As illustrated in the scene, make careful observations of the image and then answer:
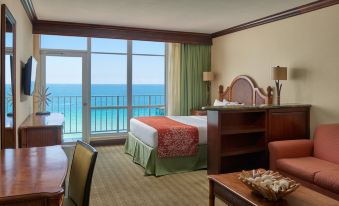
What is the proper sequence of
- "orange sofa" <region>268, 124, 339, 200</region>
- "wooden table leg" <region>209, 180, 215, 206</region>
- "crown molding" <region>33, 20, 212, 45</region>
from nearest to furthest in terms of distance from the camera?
"wooden table leg" <region>209, 180, 215, 206</region> < "orange sofa" <region>268, 124, 339, 200</region> < "crown molding" <region>33, 20, 212, 45</region>

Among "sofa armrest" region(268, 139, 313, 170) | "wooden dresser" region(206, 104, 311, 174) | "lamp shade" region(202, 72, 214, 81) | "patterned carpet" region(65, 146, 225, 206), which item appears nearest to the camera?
"patterned carpet" region(65, 146, 225, 206)

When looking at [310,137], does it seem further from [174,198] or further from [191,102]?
[191,102]

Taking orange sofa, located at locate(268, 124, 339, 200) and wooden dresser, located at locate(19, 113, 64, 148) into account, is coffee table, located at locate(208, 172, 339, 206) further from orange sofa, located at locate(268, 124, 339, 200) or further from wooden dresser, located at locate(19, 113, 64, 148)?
wooden dresser, located at locate(19, 113, 64, 148)

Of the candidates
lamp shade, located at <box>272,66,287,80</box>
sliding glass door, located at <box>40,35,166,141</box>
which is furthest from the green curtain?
lamp shade, located at <box>272,66,287,80</box>

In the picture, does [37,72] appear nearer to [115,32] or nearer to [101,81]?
[101,81]

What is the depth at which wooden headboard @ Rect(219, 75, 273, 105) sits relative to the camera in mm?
4977

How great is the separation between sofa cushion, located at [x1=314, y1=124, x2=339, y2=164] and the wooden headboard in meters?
1.21

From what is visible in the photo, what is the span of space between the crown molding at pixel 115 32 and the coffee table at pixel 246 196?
4.07 m

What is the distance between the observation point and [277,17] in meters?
4.68

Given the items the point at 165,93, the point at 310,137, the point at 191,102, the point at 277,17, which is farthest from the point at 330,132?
the point at 165,93

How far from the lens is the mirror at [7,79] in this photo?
254 centimetres

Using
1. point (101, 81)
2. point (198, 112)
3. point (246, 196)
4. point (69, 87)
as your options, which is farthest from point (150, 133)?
point (69, 87)

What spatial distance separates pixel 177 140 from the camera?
13.9ft

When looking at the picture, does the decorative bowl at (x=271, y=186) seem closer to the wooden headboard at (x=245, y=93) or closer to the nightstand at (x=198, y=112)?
the wooden headboard at (x=245, y=93)
